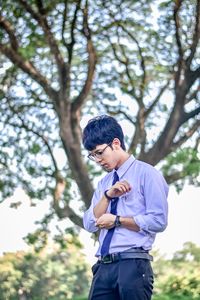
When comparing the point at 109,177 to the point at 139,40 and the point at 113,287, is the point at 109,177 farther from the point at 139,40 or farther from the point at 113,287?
the point at 139,40

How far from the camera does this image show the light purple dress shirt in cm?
319

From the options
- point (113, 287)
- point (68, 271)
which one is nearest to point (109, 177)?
point (113, 287)

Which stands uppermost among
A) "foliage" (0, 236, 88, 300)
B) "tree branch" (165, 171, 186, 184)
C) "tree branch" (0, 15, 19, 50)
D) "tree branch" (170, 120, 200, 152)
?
"tree branch" (0, 15, 19, 50)

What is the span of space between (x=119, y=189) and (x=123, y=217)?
136 mm

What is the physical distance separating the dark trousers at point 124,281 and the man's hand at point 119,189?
319 millimetres

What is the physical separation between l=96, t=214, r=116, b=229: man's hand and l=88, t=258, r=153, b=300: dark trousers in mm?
183

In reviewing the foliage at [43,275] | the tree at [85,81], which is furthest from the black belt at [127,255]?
the foliage at [43,275]

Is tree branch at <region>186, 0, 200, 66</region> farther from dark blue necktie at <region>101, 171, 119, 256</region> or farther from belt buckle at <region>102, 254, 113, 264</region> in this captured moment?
belt buckle at <region>102, 254, 113, 264</region>

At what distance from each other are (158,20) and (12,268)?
1793 inches

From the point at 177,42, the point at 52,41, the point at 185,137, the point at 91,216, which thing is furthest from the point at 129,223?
the point at 185,137

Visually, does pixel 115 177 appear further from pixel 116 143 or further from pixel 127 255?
pixel 127 255

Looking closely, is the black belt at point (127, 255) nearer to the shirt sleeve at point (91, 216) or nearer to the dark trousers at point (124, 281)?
the dark trousers at point (124, 281)

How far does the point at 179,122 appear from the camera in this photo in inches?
471

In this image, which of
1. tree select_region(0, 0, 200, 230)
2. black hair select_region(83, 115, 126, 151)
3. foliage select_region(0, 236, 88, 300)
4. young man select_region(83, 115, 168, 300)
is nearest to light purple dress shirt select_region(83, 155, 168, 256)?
young man select_region(83, 115, 168, 300)
